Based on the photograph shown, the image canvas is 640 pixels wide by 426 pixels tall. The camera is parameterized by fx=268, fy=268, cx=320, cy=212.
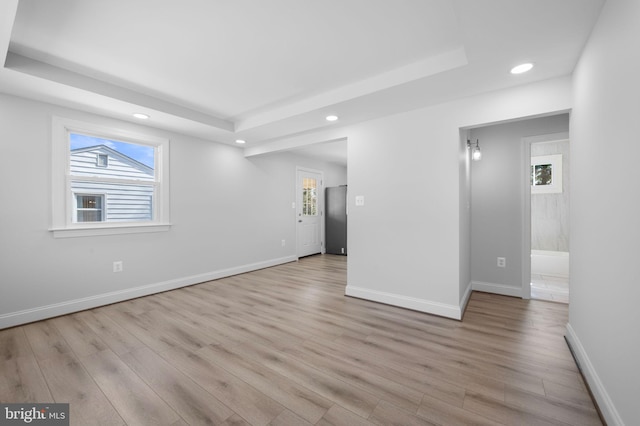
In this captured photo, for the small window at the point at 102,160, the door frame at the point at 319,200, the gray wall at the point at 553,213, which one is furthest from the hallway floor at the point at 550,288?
the small window at the point at 102,160

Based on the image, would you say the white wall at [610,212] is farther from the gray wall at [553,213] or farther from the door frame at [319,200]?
the gray wall at [553,213]

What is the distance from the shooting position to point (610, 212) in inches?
56.9

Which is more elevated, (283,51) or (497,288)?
(283,51)

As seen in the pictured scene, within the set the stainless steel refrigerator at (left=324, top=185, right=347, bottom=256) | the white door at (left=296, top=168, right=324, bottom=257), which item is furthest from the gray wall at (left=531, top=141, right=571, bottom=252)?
the white door at (left=296, top=168, right=324, bottom=257)

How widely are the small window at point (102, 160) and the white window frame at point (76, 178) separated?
9.3 inches

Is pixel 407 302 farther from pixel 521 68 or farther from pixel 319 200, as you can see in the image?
pixel 319 200

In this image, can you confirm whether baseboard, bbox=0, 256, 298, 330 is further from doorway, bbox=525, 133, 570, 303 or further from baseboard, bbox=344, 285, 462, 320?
doorway, bbox=525, 133, 570, 303

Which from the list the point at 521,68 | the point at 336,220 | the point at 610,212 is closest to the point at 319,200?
the point at 336,220

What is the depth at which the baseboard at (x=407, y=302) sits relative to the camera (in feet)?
9.24

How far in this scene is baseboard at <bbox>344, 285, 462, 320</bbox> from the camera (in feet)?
9.24

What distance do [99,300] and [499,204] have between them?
5234 mm

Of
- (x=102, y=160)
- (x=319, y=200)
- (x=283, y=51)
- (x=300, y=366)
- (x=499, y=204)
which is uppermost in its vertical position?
(x=283, y=51)

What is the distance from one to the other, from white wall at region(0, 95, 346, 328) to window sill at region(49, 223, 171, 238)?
58 millimetres

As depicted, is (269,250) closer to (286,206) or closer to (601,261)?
(286,206)
